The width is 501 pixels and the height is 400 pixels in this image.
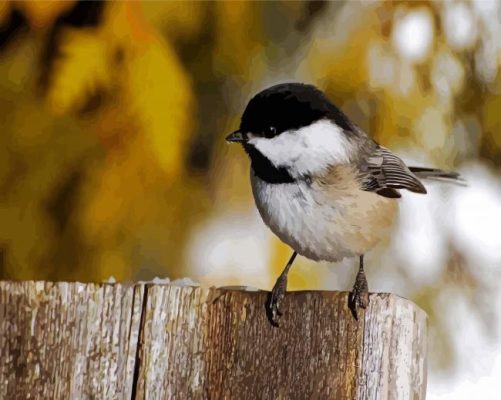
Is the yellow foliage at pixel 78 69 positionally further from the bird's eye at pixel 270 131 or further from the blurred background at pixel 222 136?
the bird's eye at pixel 270 131

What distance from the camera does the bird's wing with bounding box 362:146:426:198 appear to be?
1.95 m

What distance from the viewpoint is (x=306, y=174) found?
175 centimetres

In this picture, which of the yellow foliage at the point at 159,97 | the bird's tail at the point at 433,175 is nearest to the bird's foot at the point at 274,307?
the bird's tail at the point at 433,175

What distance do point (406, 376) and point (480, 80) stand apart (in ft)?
5.89

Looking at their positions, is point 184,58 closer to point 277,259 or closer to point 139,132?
point 139,132

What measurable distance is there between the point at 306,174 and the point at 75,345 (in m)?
0.63

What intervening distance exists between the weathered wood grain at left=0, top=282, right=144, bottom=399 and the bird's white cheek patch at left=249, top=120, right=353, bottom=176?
1.59 feet

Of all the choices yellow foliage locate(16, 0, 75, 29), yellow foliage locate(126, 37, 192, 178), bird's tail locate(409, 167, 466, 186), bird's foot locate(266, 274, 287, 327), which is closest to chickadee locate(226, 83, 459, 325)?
bird's foot locate(266, 274, 287, 327)

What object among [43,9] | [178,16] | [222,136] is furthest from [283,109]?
[222,136]

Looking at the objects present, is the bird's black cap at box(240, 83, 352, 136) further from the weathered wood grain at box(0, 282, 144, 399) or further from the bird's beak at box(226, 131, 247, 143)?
the weathered wood grain at box(0, 282, 144, 399)

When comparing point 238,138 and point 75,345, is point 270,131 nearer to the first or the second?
point 238,138

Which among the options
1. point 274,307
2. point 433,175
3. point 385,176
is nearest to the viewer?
point 274,307

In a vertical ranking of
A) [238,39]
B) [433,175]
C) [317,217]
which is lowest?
[317,217]

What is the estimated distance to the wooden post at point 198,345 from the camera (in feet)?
4.22
